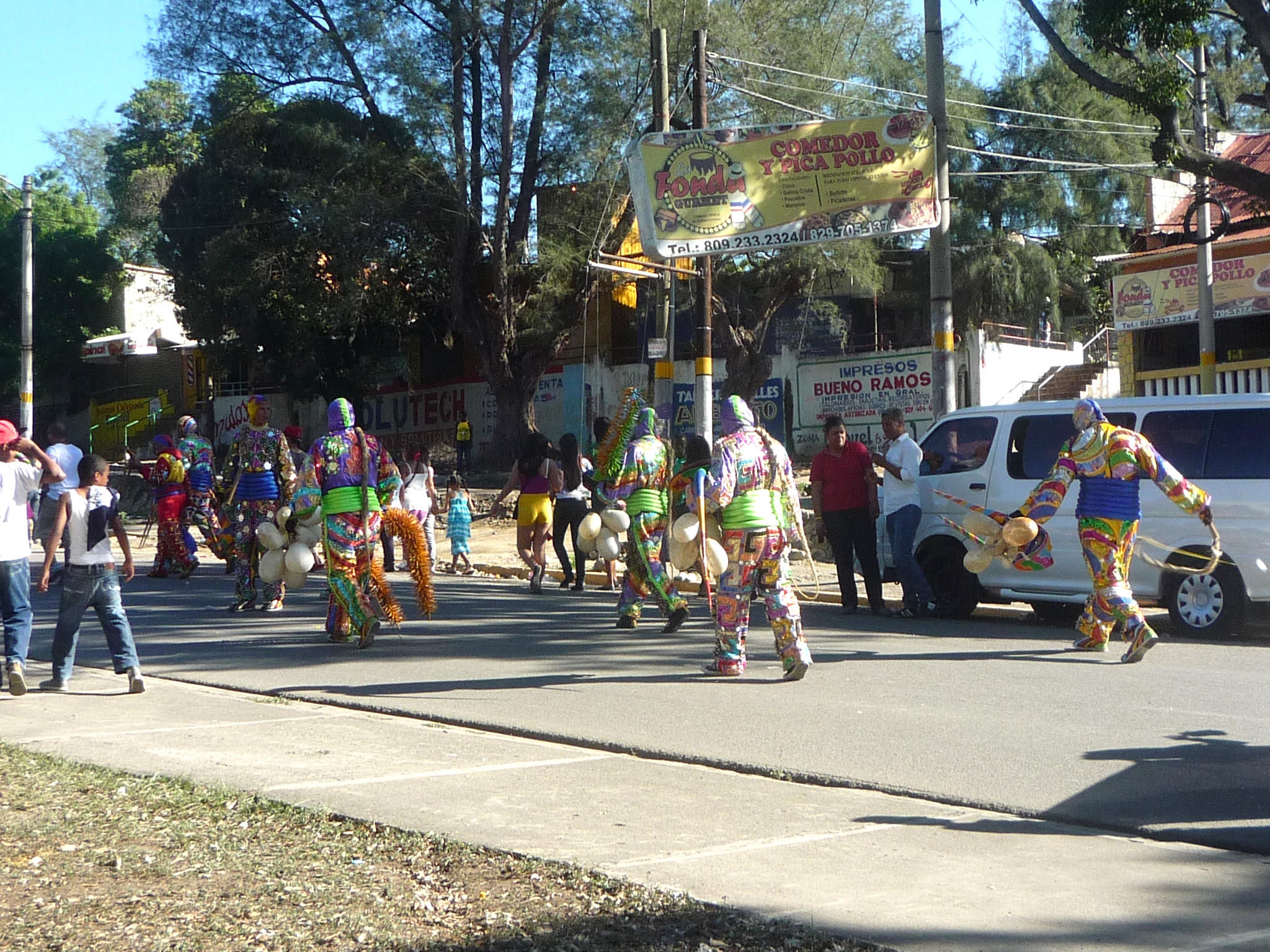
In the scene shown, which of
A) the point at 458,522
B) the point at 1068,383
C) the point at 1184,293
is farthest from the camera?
the point at 1068,383

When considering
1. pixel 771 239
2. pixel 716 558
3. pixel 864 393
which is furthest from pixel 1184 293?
pixel 716 558

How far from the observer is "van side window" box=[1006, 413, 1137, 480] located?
11945mm

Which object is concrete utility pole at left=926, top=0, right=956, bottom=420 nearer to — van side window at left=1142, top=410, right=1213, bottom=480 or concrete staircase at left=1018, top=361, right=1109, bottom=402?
van side window at left=1142, top=410, right=1213, bottom=480

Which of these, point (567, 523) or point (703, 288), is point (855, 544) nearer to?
point (567, 523)

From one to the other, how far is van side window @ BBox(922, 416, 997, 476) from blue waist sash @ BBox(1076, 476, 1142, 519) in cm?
267

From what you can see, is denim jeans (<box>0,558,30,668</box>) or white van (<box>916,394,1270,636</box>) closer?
denim jeans (<box>0,558,30,668</box>)

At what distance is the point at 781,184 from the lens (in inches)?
640

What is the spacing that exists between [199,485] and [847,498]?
9.23 meters

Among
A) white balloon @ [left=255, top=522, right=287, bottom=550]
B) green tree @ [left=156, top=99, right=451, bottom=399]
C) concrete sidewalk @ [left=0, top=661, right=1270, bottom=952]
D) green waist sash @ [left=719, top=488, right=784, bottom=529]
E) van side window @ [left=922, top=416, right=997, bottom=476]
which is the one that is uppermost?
green tree @ [left=156, top=99, right=451, bottom=399]

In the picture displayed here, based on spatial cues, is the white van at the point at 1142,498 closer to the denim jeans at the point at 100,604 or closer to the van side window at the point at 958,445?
→ the van side window at the point at 958,445

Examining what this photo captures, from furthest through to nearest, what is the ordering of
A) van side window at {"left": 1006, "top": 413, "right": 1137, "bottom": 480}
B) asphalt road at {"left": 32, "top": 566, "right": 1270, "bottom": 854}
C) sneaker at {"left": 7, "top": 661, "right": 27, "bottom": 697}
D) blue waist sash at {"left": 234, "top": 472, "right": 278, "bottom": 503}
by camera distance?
blue waist sash at {"left": 234, "top": 472, "right": 278, "bottom": 503}
van side window at {"left": 1006, "top": 413, "right": 1137, "bottom": 480}
sneaker at {"left": 7, "top": 661, "right": 27, "bottom": 697}
asphalt road at {"left": 32, "top": 566, "right": 1270, "bottom": 854}

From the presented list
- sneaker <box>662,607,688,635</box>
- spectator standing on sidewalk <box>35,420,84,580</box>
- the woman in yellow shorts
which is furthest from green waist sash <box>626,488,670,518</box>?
spectator standing on sidewalk <box>35,420,84,580</box>

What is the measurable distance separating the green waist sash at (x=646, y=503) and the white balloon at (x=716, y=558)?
2.65 metres

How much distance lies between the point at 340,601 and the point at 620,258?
9876 mm
